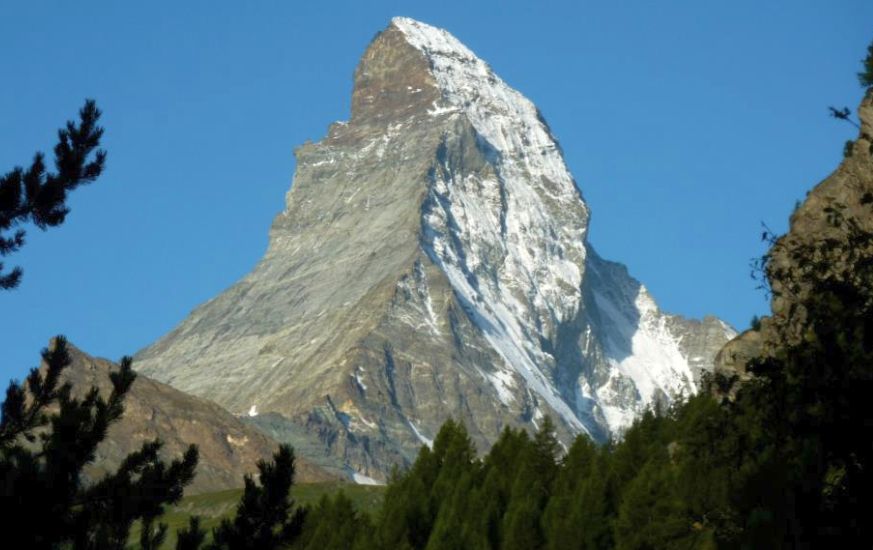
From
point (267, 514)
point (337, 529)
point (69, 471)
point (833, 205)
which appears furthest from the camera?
point (337, 529)

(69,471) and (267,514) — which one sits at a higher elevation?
(267,514)

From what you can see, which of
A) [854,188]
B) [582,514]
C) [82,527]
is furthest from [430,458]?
[82,527]

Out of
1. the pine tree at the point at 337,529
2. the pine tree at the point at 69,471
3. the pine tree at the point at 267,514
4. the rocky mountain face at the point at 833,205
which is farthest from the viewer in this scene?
the pine tree at the point at 337,529

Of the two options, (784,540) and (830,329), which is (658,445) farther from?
(784,540)

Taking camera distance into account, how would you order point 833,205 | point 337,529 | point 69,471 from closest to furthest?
point 69,471 → point 833,205 → point 337,529

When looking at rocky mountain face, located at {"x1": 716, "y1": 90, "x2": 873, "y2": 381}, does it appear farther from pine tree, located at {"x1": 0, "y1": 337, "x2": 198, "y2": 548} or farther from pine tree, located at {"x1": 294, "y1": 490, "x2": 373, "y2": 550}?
pine tree, located at {"x1": 294, "y1": 490, "x2": 373, "y2": 550}

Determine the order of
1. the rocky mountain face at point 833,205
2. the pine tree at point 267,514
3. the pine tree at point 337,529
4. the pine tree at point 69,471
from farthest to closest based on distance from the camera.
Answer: the pine tree at point 337,529 < the rocky mountain face at point 833,205 < the pine tree at point 267,514 < the pine tree at point 69,471

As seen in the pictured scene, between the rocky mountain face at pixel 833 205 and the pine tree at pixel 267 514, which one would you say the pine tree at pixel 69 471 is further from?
the rocky mountain face at pixel 833 205

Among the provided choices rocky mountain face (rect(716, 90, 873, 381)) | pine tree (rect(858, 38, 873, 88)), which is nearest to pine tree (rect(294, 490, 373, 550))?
rocky mountain face (rect(716, 90, 873, 381))

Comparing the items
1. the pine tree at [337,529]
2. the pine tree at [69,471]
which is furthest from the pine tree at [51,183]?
the pine tree at [337,529]

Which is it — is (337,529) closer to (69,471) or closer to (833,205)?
(833,205)

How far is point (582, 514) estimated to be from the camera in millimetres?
102688

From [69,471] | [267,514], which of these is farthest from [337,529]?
[69,471]

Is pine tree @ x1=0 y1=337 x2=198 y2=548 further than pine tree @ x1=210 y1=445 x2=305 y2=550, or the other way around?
pine tree @ x1=210 y1=445 x2=305 y2=550
